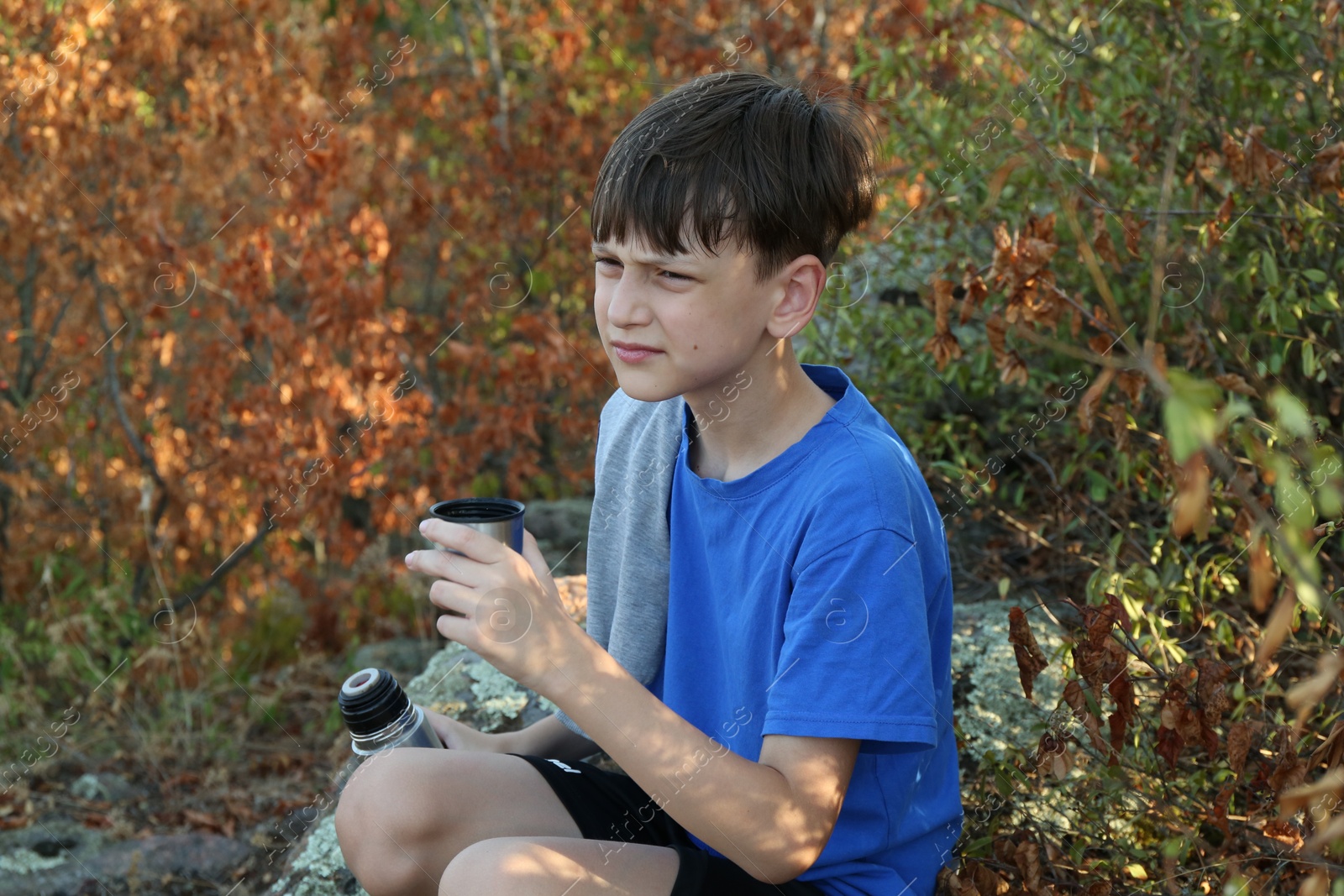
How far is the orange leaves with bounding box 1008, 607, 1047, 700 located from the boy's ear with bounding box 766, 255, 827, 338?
61 cm

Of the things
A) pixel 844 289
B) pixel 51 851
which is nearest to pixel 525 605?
pixel 844 289

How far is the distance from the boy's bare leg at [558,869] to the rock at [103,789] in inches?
103

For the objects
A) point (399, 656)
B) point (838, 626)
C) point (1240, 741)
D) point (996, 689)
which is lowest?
point (399, 656)

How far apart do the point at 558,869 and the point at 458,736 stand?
2.10 ft

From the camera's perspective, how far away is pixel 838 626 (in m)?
1.71

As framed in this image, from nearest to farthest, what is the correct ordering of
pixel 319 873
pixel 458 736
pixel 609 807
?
pixel 609 807 → pixel 458 736 → pixel 319 873

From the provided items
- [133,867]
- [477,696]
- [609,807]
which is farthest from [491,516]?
[133,867]

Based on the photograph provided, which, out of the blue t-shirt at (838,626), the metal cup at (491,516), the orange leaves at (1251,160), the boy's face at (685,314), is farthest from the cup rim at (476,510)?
the orange leaves at (1251,160)

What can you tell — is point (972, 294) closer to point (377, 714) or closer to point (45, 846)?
point (377, 714)

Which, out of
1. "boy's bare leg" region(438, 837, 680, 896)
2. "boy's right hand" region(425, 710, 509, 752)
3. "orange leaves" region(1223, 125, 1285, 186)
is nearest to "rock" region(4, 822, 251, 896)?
"boy's right hand" region(425, 710, 509, 752)

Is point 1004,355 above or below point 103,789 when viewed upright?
above

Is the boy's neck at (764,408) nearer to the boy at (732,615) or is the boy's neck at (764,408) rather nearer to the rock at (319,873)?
the boy at (732,615)

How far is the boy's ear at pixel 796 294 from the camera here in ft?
6.32

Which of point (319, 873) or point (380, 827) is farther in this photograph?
point (319, 873)
